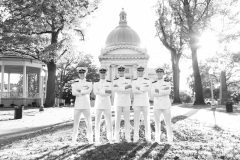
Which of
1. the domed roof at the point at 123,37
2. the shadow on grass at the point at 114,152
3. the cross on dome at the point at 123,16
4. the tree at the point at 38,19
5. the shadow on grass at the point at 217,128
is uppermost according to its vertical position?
the cross on dome at the point at 123,16

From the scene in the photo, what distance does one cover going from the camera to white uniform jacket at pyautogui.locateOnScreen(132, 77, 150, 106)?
725cm

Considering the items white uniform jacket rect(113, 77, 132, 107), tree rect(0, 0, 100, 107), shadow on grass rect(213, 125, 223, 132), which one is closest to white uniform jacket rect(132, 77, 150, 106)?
white uniform jacket rect(113, 77, 132, 107)

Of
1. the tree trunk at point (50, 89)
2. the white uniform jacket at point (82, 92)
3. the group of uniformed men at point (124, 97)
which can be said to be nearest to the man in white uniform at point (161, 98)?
the group of uniformed men at point (124, 97)

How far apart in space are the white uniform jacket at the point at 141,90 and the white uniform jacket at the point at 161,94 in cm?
22

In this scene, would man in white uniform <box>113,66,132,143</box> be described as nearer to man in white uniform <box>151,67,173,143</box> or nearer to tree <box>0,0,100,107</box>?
man in white uniform <box>151,67,173,143</box>

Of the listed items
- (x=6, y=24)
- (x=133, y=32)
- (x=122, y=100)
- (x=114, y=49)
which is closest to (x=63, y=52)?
(x=6, y=24)

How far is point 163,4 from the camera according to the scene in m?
29.1

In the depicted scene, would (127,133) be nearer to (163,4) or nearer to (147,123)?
(147,123)

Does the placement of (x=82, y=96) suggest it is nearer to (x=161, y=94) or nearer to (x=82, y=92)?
(x=82, y=92)

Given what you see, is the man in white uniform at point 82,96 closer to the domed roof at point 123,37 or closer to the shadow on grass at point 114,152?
the shadow on grass at point 114,152

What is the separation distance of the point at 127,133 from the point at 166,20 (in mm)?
23590

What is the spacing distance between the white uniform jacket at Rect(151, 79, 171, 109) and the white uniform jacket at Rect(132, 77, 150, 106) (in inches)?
8.6

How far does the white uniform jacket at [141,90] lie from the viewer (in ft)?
23.8

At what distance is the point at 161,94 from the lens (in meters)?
7.27
